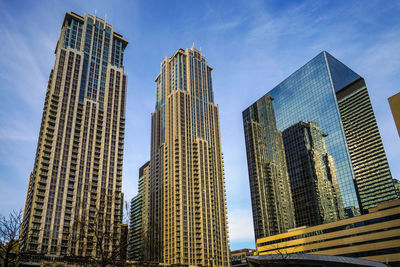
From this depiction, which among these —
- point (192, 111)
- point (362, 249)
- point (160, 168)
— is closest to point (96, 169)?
point (160, 168)

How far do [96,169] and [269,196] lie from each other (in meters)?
78.8

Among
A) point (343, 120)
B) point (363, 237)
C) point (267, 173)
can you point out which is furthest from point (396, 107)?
point (267, 173)

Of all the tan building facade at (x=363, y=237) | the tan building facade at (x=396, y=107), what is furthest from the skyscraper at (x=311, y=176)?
the tan building facade at (x=396, y=107)

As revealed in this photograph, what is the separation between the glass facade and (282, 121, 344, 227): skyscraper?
273 centimetres

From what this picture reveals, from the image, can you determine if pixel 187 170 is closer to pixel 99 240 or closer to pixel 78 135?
pixel 78 135

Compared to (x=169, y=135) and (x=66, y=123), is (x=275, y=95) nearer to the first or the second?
(x=169, y=135)

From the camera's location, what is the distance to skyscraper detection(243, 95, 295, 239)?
474 ft

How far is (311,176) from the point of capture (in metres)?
130

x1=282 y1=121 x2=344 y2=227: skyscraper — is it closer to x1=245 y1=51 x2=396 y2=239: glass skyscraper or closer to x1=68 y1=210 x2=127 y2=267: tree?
x1=245 y1=51 x2=396 y2=239: glass skyscraper

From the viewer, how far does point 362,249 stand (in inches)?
3526

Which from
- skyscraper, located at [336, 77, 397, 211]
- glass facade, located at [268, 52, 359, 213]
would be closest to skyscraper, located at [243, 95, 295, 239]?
glass facade, located at [268, 52, 359, 213]

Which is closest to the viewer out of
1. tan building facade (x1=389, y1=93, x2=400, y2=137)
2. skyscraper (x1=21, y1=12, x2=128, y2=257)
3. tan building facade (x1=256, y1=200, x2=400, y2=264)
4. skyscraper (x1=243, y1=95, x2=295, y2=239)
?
tan building facade (x1=389, y1=93, x2=400, y2=137)

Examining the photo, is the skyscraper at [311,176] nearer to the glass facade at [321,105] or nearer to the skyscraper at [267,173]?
the glass facade at [321,105]

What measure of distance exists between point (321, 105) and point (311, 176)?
94.5 feet
